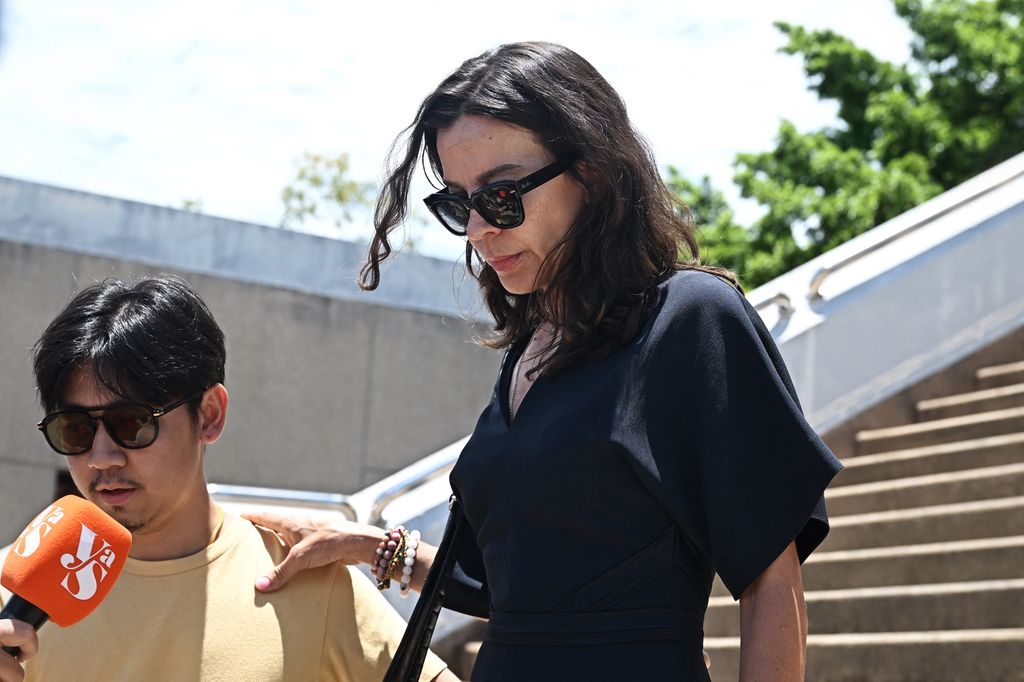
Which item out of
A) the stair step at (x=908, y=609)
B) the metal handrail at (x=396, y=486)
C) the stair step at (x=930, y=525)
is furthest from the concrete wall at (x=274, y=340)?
the stair step at (x=908, y=609)

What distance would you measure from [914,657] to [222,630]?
3.48 metres

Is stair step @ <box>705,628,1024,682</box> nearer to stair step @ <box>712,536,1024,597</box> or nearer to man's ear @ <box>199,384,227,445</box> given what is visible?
stair step @ <box>712,536,1024,597</box>

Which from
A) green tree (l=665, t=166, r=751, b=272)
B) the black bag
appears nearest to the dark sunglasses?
the black bag

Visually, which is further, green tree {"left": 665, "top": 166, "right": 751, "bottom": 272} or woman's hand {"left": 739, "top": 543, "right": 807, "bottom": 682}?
green tree {"left": 665, "top": 166, "right": 751, "bottom": 272}

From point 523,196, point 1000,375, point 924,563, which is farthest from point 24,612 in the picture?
point 1000,375

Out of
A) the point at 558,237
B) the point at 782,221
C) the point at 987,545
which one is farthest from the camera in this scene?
the point at 782,221

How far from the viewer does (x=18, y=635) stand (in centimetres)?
214

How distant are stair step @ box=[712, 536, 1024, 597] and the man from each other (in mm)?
3709

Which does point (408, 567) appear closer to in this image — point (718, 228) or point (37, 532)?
point (37, 532)

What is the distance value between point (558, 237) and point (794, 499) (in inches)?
23.6

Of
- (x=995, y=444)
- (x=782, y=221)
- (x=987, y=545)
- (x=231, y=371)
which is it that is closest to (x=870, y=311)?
(x=995, y=444)

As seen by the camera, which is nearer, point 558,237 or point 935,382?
point 558,237

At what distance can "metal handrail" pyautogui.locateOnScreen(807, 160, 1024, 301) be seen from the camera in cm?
818

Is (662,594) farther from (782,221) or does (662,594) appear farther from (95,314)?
(782,221)
